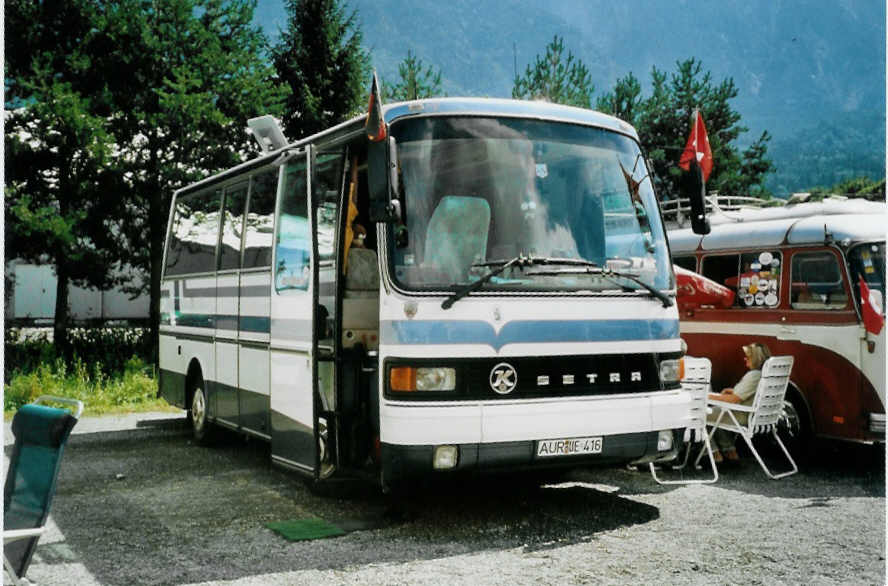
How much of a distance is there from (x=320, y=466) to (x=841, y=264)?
17.8 feet

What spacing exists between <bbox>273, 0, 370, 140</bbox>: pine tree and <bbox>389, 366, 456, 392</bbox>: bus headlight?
20.9 meters

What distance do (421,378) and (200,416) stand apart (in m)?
5.28

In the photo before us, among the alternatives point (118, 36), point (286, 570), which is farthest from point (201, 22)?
point (286, 570)

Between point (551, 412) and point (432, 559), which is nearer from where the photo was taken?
point (432, 559)

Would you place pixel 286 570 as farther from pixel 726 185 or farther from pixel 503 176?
pixel 726 185

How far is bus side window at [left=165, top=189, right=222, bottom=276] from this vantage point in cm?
1051

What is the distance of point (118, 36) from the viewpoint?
20.7 m

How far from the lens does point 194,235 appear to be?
1121cm

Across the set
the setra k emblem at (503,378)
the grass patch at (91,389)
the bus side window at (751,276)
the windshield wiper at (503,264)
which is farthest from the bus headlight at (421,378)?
the grass patch at (91,389)

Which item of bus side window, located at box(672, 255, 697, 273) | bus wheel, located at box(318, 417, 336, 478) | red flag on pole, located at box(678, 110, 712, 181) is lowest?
bus wheel, located at box(318, 417, 336, 478)

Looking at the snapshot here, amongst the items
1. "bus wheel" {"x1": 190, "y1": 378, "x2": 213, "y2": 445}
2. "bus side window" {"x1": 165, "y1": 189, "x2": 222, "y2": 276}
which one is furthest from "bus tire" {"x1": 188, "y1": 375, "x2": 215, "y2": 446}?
"bus side window" {"x1": 165, "y1": 189, "x2": 222, "y2": 276}

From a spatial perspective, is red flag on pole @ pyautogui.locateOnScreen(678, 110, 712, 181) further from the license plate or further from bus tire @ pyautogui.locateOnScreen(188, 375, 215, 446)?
bus tire @ pyautogui.locateOnScreen(188, 375, 215, 446)

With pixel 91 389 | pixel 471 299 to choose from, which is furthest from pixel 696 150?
pixel 91 389

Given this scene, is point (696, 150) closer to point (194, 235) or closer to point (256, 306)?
point (256, 306)
